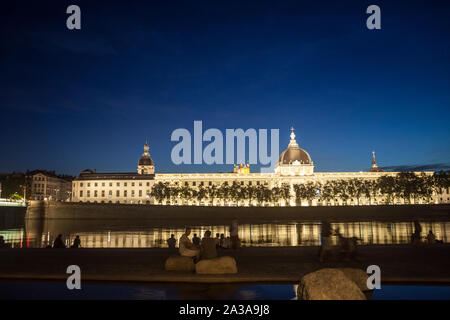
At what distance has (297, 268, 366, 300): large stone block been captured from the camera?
337 inches

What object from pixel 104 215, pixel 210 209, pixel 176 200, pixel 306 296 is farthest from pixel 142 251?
pixel 176 200

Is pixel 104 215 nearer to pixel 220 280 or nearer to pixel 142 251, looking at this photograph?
pixel 142 251

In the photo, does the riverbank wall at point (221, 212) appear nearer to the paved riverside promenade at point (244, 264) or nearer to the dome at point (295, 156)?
the dome at point (295, 156)

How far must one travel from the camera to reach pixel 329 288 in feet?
28.2

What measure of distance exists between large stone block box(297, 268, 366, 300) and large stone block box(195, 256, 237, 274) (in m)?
4.19

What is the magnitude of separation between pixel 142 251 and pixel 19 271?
6004 millimetres

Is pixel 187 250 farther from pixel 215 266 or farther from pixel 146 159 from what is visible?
pixel 146 159

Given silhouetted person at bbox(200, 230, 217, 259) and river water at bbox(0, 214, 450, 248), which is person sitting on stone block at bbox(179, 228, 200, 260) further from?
river water at bbox(0, 214, 450, 248)

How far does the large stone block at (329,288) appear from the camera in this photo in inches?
337

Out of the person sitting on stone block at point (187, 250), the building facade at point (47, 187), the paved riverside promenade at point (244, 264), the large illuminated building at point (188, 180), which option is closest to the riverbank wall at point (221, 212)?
the large illuminated building at point (188, 180)

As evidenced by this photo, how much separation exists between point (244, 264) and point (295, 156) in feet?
467

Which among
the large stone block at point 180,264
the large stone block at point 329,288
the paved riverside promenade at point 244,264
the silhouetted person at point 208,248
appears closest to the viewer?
the large stone block at point 329,288

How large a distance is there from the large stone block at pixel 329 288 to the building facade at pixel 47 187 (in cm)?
15558
